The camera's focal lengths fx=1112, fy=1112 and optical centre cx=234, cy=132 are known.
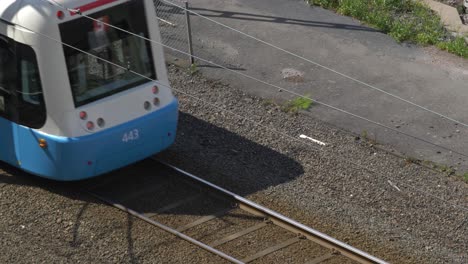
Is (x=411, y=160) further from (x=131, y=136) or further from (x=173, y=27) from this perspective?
(x=173, y=27)

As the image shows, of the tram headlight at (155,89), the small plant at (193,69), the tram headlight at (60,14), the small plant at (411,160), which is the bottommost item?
the small plant at (411,160)

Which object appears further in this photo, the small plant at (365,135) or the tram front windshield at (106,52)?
the small plant at (365,135)

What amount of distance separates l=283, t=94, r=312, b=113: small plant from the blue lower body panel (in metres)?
2.81

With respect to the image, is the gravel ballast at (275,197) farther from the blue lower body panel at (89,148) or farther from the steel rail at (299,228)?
the blue lower body panel at (89,148)

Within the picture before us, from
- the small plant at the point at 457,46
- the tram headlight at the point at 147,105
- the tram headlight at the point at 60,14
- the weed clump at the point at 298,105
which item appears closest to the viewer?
the tram headlight at the point at 60,14

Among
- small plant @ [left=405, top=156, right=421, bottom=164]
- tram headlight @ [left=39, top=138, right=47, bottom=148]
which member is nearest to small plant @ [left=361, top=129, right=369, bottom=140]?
small plant @ [left=405, top=156, right=421, bottom=164]

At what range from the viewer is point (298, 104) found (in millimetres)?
16312

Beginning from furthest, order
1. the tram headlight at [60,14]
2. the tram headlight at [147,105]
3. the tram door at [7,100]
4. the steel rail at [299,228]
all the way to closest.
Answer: the tram headlight at [147,105], the tram door at [7,100], the tram headlight at [60,14], the steel rail at [299,228]

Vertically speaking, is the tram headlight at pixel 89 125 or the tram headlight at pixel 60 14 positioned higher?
the tram headlight at pixel 60 14

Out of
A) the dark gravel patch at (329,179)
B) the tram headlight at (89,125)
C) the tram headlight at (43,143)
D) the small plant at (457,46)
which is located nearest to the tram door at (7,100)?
the tram headlight at (43,143)

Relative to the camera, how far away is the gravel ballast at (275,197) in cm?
1259

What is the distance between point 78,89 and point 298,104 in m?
4.35

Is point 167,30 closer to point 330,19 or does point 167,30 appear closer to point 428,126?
point 330,19

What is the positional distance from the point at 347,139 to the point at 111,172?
10.8 feet
